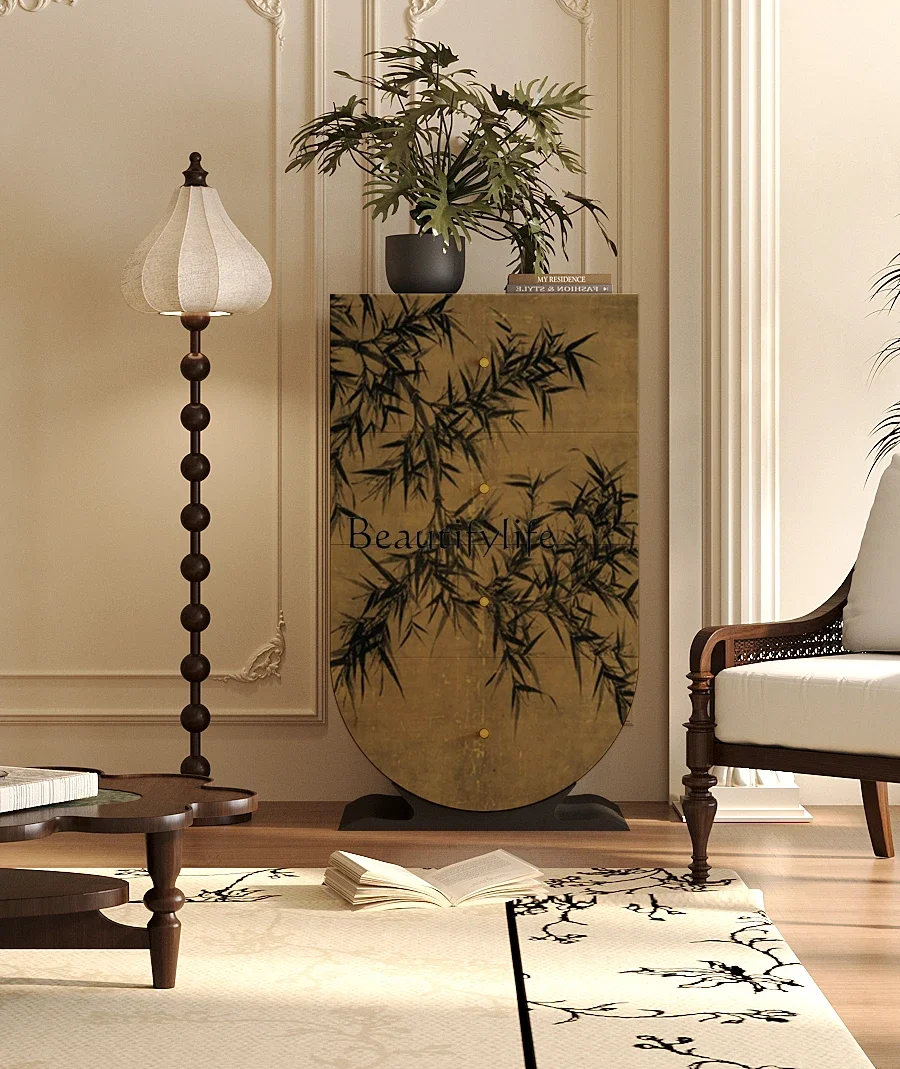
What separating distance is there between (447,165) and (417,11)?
663 mm

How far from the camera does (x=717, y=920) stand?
2.42 metres

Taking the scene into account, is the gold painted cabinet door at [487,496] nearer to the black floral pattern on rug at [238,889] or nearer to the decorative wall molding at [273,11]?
the black floral pattern on rug at [238,889]

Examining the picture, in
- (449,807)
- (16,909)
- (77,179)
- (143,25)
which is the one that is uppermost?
(143,25)

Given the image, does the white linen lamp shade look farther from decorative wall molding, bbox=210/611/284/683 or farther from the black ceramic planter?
decorative wall molding, bbox=210/611/284/683

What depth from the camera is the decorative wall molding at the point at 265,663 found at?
12.4 feet

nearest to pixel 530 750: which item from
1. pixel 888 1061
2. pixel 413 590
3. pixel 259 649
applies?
pixel 413 590

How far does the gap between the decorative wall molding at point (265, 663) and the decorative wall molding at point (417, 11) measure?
70.4 inches

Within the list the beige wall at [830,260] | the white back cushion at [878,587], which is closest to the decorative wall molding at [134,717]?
the beige wall at [830,260]

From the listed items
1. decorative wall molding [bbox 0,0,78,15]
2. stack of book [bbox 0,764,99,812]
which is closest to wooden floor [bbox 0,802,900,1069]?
stack of book [bbox 0,764,99,812]

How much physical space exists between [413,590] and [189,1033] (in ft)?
5.42

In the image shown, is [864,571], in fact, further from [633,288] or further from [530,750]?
[633,288]

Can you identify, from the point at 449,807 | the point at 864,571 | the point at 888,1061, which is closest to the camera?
the point at 888,1061

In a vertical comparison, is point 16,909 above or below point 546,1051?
above

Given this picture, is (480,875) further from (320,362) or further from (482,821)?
(320,362)
